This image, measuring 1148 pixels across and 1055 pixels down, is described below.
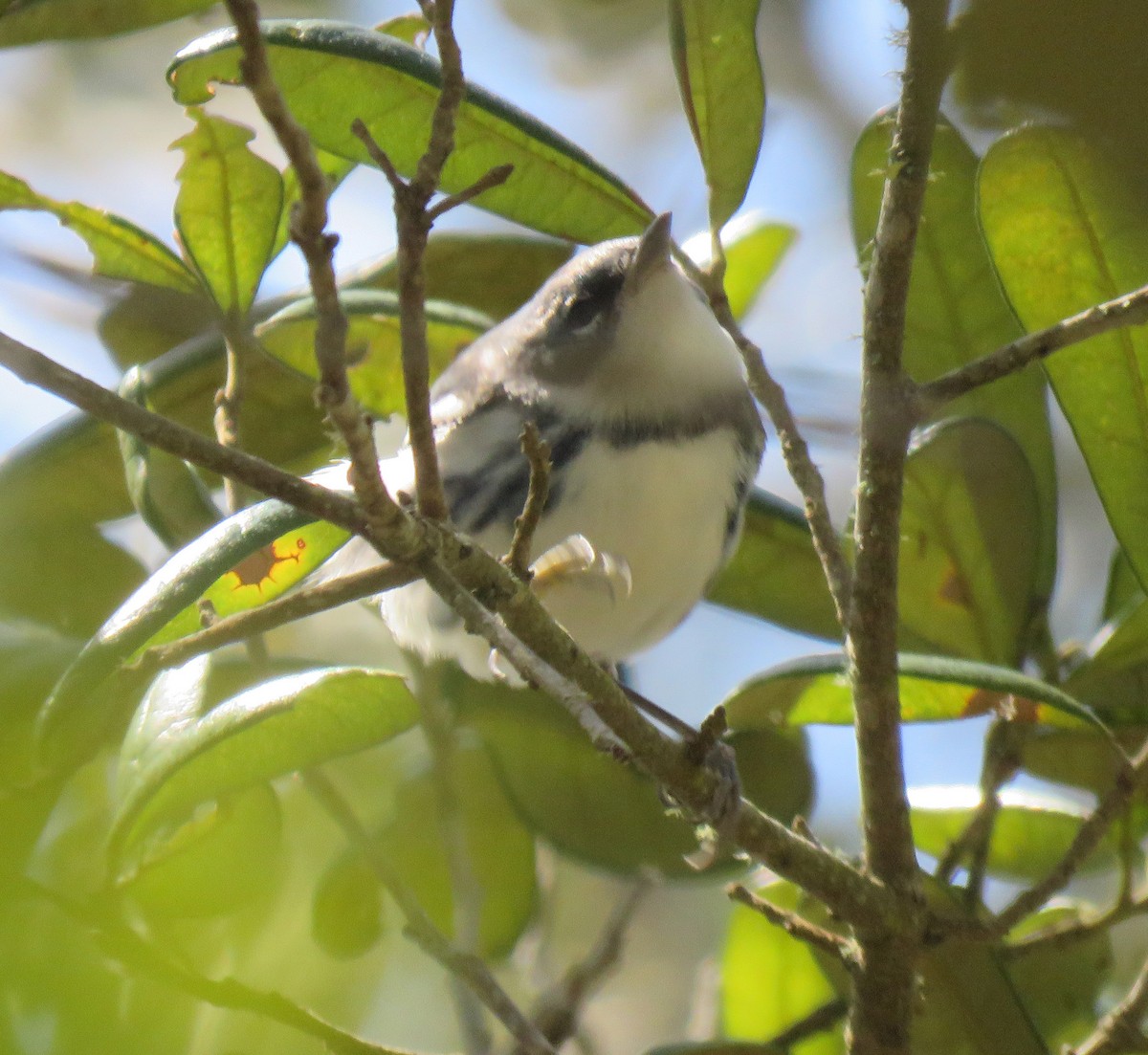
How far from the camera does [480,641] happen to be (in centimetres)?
151

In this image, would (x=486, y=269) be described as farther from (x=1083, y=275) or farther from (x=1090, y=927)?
(x=1090, y=927)

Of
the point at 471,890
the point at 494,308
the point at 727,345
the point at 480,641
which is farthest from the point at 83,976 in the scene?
the point at 494,308

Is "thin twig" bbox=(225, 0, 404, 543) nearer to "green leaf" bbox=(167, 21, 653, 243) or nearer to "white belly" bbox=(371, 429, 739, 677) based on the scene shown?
"green leaf" bbox=(167, 21, 653, 243)

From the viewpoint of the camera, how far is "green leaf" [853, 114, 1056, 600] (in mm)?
1198

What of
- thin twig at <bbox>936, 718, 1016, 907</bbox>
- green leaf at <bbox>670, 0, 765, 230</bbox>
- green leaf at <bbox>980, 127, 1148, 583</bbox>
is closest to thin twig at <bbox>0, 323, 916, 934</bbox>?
thin twig at <bbox>936, 718, 1016, 907</bbox>

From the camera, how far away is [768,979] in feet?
4.58

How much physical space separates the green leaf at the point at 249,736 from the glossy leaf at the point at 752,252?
79 centimetres

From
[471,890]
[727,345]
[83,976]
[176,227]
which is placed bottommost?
[83,976]

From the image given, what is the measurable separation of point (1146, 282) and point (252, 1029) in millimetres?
809

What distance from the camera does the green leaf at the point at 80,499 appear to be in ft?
4.13

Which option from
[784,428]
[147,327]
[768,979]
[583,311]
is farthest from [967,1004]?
[147,327]

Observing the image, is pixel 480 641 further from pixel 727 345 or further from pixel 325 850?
pixel 727 345

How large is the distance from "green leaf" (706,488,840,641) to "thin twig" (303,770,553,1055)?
451 millimetres

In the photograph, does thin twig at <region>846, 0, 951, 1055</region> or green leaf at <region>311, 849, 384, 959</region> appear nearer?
thin twig at <region>846, 0, 951, 1055</region>
